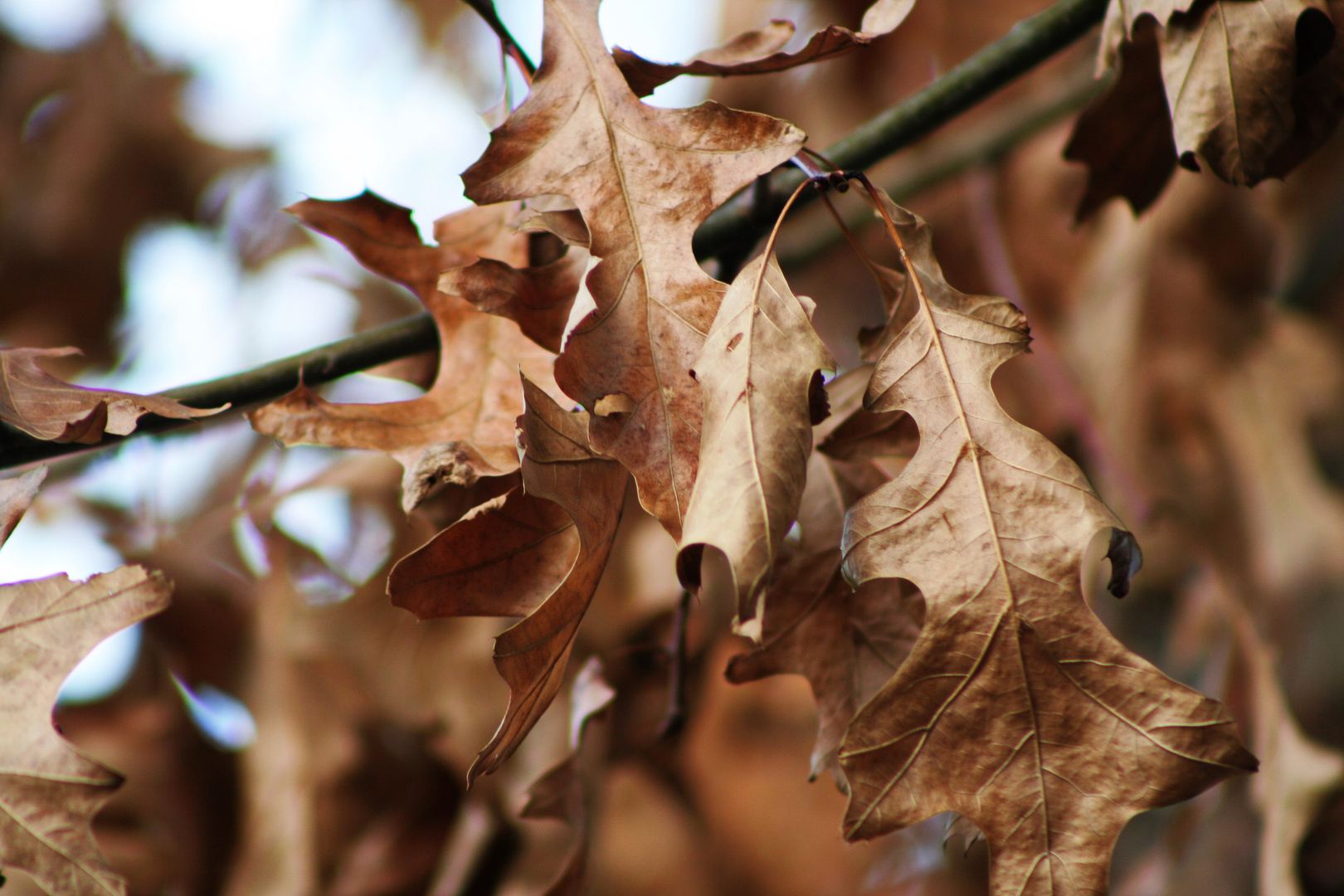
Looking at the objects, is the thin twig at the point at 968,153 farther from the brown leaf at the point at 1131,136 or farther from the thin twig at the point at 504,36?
the thin twig at the point at 504,36

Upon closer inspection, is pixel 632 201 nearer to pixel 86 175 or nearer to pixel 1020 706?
pixel 1020 706

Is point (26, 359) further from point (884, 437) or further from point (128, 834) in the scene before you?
point (128, 834)

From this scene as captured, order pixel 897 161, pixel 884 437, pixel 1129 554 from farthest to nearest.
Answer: pixel 897 161 → pixel 884 437 → pixel 1129 554

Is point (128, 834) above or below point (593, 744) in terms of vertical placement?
below

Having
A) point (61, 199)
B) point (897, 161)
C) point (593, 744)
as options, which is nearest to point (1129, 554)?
point (593, 744)

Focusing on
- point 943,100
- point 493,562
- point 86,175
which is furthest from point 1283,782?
point 86,175

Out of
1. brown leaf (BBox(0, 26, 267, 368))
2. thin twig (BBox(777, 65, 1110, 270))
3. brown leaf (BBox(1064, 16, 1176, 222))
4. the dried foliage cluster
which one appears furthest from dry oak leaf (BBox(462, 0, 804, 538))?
brown leaf (BBox(0, 26, 267, 368))

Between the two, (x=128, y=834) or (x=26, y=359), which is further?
(x=128, y=834)
